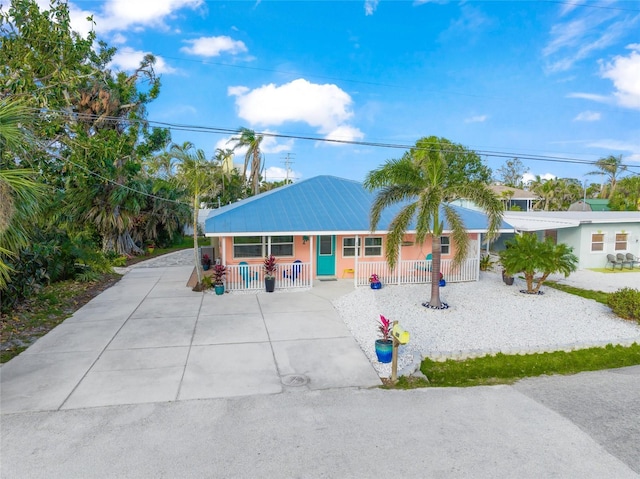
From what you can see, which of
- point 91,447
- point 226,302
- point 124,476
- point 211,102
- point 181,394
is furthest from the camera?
point 211,102

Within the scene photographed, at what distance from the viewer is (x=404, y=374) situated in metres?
6.93

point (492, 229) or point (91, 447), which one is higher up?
point (492, 229)

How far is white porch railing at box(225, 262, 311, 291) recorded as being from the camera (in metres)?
13.4

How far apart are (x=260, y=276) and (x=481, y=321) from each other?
7.65 meters

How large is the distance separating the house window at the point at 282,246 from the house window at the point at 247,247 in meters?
0.50

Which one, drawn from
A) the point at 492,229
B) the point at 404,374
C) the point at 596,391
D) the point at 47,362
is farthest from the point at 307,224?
the point at 596,391

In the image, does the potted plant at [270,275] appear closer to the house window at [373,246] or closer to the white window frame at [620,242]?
the house window at [373,246]

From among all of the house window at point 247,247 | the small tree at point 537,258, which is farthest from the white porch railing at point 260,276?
the small tree at point 537,258

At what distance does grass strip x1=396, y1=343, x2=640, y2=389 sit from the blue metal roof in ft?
21.6

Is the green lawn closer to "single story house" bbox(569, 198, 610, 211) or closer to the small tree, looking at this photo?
the small tree

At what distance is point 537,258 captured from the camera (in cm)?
1215

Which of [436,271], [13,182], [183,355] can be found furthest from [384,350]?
[13,182]

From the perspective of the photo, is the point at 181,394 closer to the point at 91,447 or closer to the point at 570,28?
the point at 91,447

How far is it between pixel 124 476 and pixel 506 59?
19258mm
